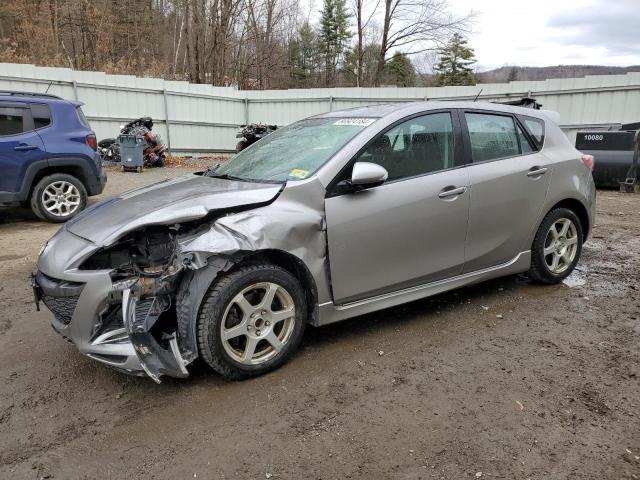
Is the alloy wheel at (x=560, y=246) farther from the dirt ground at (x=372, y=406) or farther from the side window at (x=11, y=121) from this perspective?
the side window at (x=11, y=121)

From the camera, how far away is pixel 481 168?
12.8ft

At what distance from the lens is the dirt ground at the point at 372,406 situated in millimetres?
2344

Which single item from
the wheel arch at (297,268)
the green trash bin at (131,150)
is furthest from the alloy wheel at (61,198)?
the wheel arch at (297,268)

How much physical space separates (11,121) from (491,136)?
6.51 metres

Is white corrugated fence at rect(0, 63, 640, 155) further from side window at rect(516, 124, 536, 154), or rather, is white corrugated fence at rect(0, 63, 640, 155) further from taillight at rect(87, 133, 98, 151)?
side window at rect(516, 124, 536, 154)

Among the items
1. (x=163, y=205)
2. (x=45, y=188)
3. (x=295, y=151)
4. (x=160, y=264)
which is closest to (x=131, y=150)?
(x=45, y=188)

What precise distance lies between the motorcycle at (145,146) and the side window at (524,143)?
11482mm

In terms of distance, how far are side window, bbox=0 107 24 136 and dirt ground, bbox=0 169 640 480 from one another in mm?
3973

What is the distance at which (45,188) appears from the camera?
24.1 ft

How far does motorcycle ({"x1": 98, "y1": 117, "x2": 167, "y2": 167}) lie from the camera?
13.8m

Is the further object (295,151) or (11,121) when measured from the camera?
(11,121)

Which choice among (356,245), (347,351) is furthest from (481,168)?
(347,351)

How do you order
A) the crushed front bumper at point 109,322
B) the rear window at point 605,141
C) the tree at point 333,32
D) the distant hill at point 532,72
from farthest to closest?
the tree at point 333,32 → the distant hill at point 532,72 → the rear window at point 605,141 → the crushed front bumper at point 109,322

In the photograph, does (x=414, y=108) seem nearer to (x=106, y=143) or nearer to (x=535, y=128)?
(x=535, y=128)
